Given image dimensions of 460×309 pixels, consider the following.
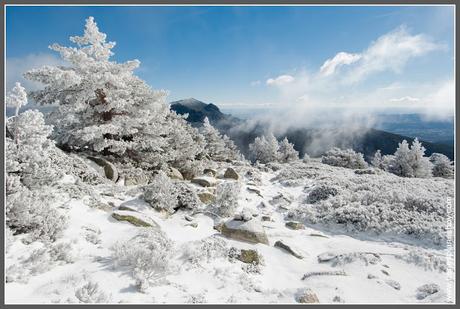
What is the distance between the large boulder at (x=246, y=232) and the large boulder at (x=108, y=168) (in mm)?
7220

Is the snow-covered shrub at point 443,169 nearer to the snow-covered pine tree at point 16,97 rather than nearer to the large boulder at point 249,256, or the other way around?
the large boulder at point 249,256

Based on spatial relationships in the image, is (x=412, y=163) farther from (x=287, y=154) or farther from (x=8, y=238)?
(x=8, y=238)

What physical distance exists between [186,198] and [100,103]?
8567 millimetres

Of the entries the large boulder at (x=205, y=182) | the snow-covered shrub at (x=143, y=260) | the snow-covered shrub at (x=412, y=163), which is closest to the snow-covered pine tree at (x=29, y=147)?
the snow-covered shrub at (x=143, y=260)

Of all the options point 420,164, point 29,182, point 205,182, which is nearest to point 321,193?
point 205,182

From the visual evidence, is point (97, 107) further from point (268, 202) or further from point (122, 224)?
point (268, 202)

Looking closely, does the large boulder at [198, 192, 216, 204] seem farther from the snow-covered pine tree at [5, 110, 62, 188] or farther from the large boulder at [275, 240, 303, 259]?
the snow-covered pine tree at [5, 110, 62, 188]

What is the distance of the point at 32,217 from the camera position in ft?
22.0

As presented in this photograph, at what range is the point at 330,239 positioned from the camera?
10.8m

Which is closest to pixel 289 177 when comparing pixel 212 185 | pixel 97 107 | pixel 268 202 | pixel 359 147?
pixel 268 202

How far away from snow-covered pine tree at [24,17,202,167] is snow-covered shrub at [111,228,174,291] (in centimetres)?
Answer: 937

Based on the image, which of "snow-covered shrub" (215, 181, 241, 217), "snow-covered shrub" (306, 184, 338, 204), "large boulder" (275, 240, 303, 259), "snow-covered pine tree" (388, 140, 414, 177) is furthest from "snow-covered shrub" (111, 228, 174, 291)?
A: "snow-covered pine tree" (388, 140, 414, 177)

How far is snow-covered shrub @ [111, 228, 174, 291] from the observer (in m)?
5.73

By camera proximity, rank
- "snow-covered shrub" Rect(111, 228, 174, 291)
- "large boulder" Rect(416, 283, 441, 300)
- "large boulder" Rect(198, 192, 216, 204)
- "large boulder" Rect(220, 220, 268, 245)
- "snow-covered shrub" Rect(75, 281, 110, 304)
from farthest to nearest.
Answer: "large boulder" Rect(198, 192, 216, 204), "large boulder" Rect(220, 220, 268, 245), "large boulder" Rect(416, 283, 441, 300), "snow-covered shrub" Rect(111, 228, 174, 291), "snow-covered shrub" Rect(75, 281, 110, 304)
